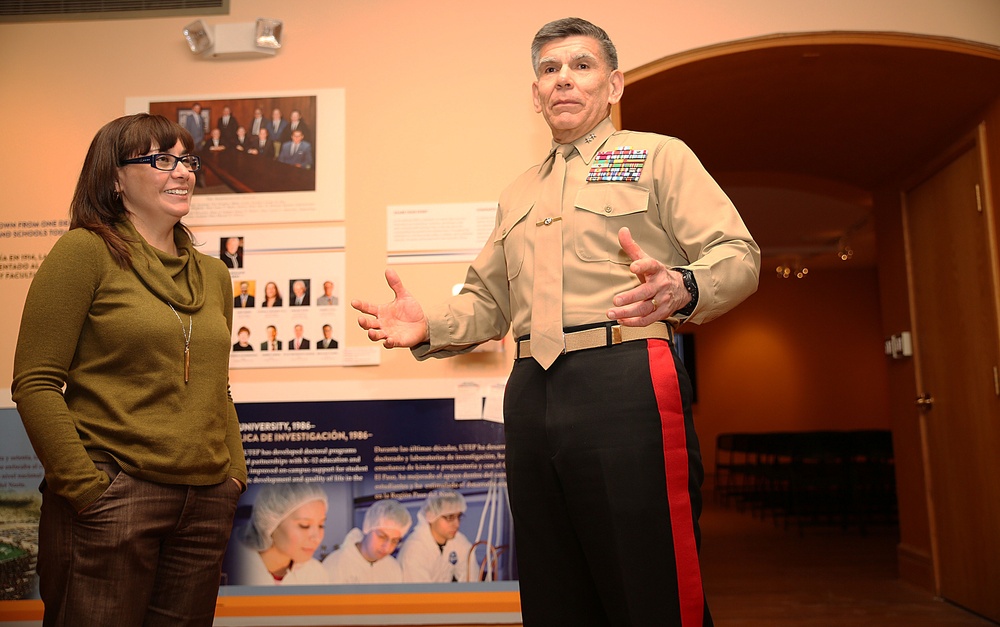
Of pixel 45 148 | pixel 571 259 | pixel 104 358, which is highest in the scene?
pixel 45 148

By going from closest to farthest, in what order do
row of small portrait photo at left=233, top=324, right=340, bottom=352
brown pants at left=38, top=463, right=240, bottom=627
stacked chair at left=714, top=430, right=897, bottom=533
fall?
brown pants at left=38, top=463, right=240, bottom=627 → row of small portrait photo at left=233, top=324, right=340, bottom=352 → stacked chair at left=714, top=430, right=897, bottom=533

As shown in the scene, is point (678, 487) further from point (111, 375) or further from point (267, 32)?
point (267, 32)

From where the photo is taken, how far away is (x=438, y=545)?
3002 mm

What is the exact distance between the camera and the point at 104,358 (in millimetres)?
1667

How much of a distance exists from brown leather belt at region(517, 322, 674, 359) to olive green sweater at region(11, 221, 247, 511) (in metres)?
0.82

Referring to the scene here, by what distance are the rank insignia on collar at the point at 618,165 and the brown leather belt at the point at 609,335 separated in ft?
1.11

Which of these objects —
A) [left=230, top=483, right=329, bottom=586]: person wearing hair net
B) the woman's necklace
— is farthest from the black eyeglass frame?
[left=230, top=483, right=329, bottom=586]: person wearing hair net

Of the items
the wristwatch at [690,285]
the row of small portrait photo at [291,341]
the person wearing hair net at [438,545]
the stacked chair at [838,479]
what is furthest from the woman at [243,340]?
the stacked chair at [838,479]

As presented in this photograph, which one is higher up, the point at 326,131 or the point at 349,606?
the point at 326,131

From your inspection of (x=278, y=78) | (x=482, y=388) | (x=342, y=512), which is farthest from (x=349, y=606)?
(x=278, y=78)

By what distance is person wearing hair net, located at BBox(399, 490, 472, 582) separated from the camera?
9.80 feet

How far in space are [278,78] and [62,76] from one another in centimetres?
94

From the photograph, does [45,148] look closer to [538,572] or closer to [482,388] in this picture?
[482,388]

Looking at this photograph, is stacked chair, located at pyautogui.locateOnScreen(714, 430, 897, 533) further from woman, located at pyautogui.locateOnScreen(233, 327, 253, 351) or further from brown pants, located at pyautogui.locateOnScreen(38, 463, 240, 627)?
brown pants, located at pyautogui.locateOnScreen(38, 463, 240, 627)
